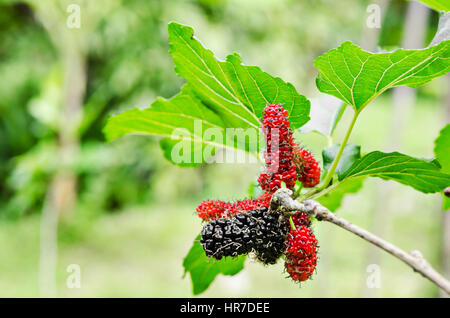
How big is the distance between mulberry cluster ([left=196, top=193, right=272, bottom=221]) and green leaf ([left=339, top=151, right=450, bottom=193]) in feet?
0.18

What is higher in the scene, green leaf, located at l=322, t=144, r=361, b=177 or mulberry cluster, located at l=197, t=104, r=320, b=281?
green leaf, located at l=322, t=144, r=361, b=177

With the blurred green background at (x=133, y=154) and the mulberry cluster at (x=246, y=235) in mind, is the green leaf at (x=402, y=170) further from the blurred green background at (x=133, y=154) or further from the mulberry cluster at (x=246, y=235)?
the blurred green background at (x=133, y=154)

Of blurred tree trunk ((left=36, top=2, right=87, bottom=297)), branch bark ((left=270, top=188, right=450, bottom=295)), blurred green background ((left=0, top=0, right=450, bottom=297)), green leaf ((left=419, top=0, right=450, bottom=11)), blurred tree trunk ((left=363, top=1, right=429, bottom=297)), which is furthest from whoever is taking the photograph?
blurred green background ((left=0, top=0, right=450, bottom=297))

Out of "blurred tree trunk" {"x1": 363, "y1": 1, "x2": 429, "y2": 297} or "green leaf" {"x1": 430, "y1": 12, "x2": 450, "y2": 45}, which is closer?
"green leaf" {"x1": 430, "y1": 12, "x2": 450, "y2": 45}

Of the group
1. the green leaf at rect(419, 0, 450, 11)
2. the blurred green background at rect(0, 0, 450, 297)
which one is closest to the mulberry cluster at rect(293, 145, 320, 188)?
the green leaf at rect(419, 0, 450, 11)

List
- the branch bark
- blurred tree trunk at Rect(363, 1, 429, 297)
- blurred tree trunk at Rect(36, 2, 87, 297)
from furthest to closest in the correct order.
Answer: blurred tree trunk at Rect(36, 2, 87, 297), blurred tree trunk at Rect(363, 1, 429, 297), the branch bark

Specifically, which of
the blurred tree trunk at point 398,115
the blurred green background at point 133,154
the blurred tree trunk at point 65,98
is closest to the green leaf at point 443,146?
the blurred tree trunk at point 398,115

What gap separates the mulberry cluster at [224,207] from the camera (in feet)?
0.78

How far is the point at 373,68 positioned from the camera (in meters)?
0.23

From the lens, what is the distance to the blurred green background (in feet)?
5.86

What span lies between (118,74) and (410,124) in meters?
2.02

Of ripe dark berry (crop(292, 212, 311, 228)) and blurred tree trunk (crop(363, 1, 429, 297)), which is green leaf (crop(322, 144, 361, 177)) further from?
blurred tree trunk (crop(363, 1, 429, 297))

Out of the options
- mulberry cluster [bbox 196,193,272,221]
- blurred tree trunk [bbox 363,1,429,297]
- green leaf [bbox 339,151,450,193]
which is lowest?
mulberry cluster [bbox 196,193,272,221]
